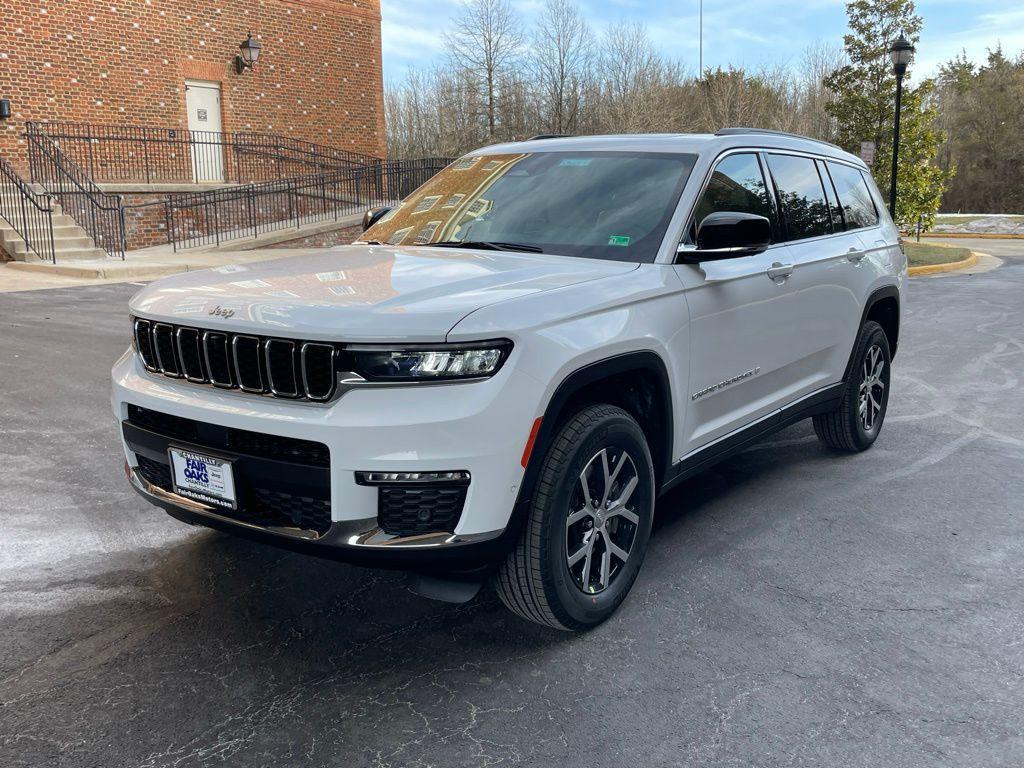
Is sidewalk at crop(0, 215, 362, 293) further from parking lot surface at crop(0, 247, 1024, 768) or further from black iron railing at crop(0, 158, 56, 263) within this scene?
parking lot surface at crop(0, 247, 1024, 768)

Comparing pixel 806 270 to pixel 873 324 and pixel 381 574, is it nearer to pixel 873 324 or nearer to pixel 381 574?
pixel 873 324

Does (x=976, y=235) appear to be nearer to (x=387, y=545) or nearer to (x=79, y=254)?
(x=79, y=254)

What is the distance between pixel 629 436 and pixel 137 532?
2.58 metres

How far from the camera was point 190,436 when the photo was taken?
131 inches

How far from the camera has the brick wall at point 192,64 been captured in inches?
796

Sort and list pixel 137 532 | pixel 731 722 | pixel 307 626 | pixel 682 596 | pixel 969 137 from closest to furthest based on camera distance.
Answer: pixel 731 722, pixel 307 626, pixel 682 596, pixel 137 532, pixel 969 137

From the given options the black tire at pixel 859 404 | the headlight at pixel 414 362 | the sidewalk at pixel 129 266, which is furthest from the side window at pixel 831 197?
the sidewalk at pixel 129 266

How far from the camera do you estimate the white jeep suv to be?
2.91 m

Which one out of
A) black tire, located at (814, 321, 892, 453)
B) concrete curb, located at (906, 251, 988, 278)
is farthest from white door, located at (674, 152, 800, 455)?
concrete curb, located at (906, 251, 988, 278)

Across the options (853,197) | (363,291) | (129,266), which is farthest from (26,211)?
(363,291)

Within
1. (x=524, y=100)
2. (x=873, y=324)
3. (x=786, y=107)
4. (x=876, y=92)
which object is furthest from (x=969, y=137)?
(x=873, y=324)

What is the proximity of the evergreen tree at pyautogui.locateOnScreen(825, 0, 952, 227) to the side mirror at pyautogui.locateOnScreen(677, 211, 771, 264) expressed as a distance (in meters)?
20.8

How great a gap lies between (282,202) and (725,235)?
71.5ft

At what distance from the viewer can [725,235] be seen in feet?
12.6
